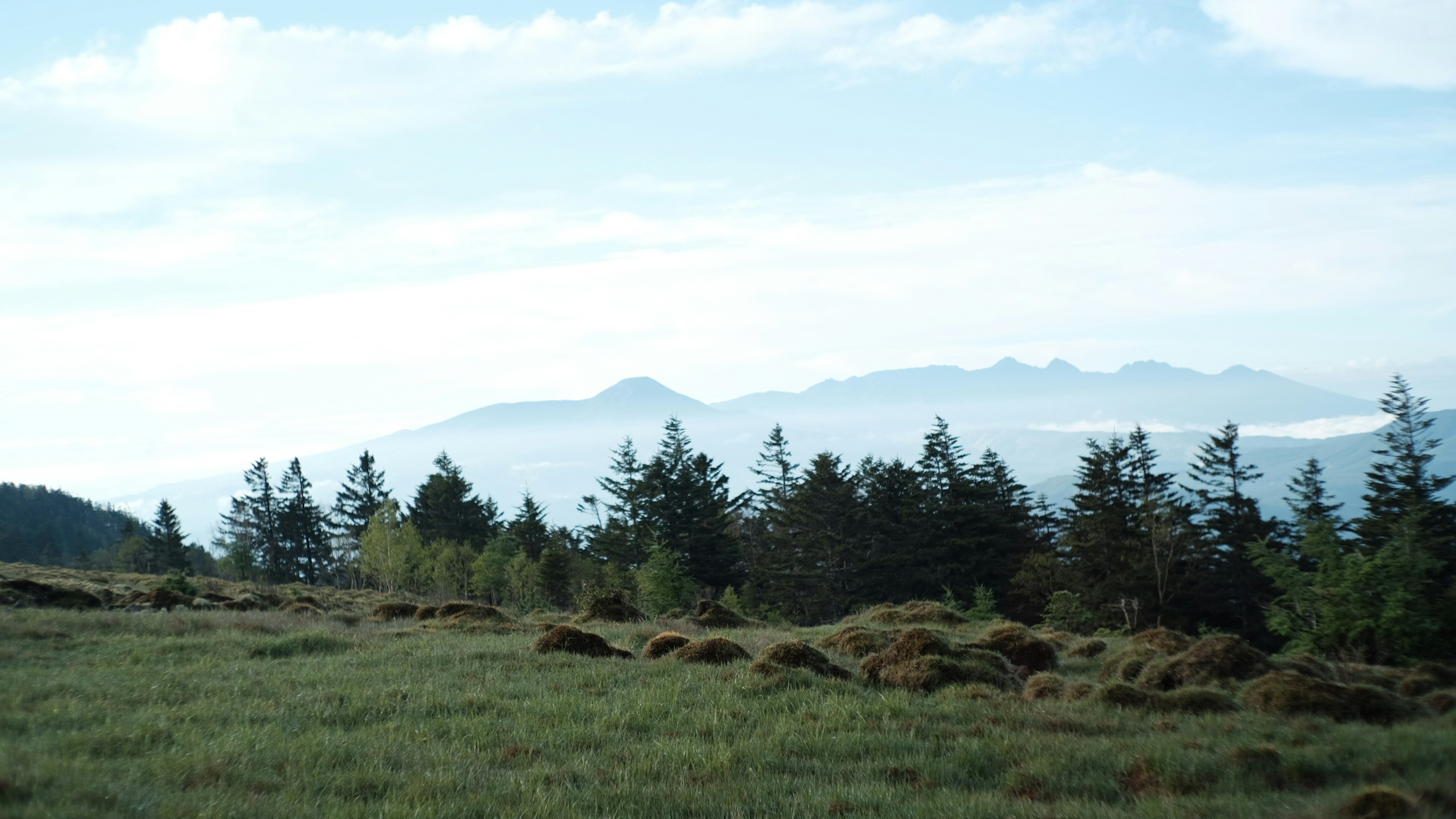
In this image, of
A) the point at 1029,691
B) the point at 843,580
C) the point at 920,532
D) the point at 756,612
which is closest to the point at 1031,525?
the point at 920,532

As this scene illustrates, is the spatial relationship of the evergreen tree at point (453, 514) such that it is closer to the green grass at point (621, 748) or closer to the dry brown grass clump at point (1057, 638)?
the dry brown grass clump at point (1057, 638)

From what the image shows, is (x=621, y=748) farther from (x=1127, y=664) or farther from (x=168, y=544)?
(x=168, y=544)

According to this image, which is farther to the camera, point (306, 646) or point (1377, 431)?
point (1377, 431)

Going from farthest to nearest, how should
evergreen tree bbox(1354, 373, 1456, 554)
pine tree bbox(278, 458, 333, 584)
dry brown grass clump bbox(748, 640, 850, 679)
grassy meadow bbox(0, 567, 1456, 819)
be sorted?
pine tree bbox(278, 458, 333, 584) < evergreen tree bbox(1354, 373, 1456, 554) < dry brown grass clump bbox(748, 640, 850, 679) < grassy meadow bbox(0, 567, 1456, 819)

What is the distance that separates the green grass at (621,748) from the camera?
7.18m

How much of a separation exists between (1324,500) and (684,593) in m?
48.5

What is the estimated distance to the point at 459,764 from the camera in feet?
29.2

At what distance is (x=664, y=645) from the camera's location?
59.1ft

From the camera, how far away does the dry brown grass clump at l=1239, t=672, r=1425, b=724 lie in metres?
9.91

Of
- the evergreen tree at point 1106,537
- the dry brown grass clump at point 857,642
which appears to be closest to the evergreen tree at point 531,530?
the evergreen tree at point 1106,537

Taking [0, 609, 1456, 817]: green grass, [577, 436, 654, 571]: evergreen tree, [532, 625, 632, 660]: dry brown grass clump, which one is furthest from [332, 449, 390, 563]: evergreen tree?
[0, 609, 1456, 817]: green grass

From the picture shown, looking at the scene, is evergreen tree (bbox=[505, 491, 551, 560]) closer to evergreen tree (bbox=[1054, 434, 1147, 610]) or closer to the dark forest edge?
the dark forest edge

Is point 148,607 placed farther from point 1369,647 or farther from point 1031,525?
point 1031,525

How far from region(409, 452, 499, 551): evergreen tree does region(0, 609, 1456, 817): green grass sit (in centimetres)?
8549
